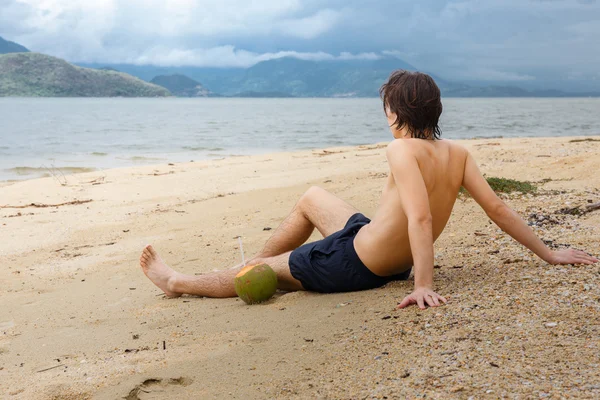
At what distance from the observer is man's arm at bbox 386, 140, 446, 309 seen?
328 centimetres

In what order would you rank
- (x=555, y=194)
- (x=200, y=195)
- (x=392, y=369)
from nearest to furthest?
1. (x=392, y=369)
2. (x=555, y=194)
3. (x=200, y=195)

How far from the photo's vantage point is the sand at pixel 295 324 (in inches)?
98.9

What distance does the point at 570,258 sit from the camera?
3.67m

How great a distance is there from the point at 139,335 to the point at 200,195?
5.76 metres

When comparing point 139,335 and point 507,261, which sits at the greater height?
point 507,261

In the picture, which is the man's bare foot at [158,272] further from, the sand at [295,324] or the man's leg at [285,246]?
the sand at [295,324]

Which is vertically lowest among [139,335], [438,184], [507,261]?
[139,335]

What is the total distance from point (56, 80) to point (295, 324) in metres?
171

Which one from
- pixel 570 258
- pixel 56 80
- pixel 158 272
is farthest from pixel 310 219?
pixel 56 80

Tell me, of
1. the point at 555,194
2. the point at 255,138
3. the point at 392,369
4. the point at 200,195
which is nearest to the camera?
the point at 392,369

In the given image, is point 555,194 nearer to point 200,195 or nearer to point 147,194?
point 200,195

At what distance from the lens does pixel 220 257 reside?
5.82 metres

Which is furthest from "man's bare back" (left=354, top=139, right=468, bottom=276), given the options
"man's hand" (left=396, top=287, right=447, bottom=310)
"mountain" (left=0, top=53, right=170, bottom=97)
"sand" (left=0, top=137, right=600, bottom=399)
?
"mountain" (left=0, top=53, right=170, bottom=97)

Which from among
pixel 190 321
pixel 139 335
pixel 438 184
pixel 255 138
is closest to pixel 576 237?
pixel 438 184
